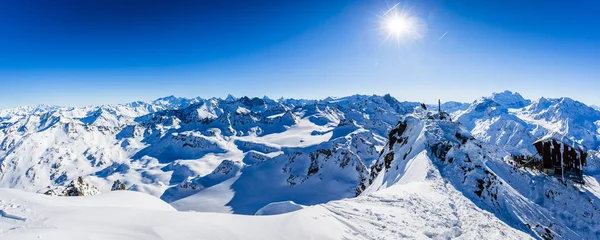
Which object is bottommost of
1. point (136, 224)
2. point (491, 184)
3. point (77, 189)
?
point (77, 189)

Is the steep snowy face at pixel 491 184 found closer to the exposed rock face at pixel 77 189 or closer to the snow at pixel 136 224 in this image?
the snow at pixel 136 224

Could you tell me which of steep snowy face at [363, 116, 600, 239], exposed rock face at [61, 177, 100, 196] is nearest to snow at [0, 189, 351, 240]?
steep snowy face at [363, 116, 600, 239]

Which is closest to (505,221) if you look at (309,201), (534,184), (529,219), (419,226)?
(529,219)

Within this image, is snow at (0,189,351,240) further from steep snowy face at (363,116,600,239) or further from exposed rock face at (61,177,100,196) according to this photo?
exposed rock face at (61,177,100,196)

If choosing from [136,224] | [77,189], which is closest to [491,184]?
[136,224]

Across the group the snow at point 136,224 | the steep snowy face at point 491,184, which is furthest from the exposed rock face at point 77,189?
the steep snowy face at point 491,184

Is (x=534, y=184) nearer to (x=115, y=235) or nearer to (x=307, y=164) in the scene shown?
(x=115, y=235)

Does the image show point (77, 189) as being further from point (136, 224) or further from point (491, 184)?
point (491, 184)

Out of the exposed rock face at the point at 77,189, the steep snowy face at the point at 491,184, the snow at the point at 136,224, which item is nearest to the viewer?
the snow at the point at 136,224
